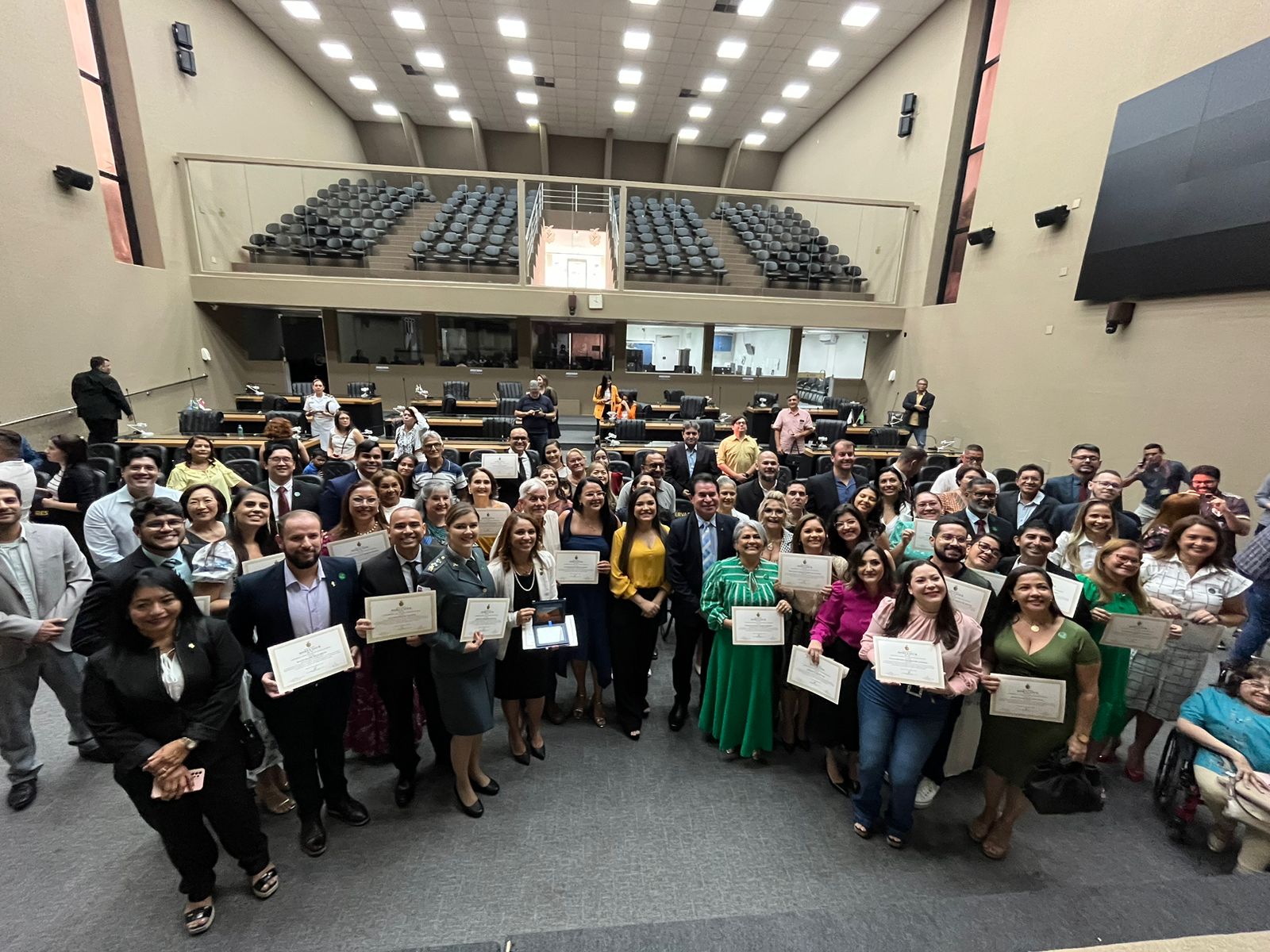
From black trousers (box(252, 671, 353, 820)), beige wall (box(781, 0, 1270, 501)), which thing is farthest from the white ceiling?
black trousers (box(252, 671, 353, 820))

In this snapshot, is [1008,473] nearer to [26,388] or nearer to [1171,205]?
[1171,205]

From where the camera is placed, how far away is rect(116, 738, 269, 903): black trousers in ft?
7.29

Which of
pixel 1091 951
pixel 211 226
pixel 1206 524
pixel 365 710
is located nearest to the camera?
pixel 1091 951

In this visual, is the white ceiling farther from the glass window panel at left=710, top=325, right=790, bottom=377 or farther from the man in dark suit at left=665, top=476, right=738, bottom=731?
the man in dark suit at left=665, top=476, right=738, bottom=731

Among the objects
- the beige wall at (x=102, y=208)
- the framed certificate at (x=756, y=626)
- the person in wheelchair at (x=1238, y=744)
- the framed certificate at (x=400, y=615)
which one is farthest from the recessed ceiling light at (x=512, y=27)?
the person in wheelchair at (x=1238, y=744)

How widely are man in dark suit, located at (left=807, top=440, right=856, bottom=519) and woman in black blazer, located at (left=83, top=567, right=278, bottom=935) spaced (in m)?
4.41

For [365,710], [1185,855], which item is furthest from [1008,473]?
[365,710]

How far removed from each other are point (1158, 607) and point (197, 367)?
15.7m

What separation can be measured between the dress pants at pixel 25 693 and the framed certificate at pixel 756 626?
143 inches

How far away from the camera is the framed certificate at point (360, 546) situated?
10.2 feet

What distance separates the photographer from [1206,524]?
10.4ft

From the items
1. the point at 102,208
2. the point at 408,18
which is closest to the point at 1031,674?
the point at 102,208

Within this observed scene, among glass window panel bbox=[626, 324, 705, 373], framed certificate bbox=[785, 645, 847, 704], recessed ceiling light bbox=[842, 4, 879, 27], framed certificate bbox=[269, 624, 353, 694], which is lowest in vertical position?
framed certificate bbox=[785, 645, 847, 704]

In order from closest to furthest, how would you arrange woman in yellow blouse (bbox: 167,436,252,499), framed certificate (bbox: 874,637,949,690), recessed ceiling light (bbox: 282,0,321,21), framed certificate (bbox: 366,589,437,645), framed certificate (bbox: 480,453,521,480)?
framed certificate (bbox: 874,637,949,690) → framed certificate (bbox: 366,589,437,645) → woman in yellow blouse (bbox: 167,436,252,499) → framed certificate (bbox: 480,453,521,480) → recessed ceiling light (bbox: 282,0,321,21)
